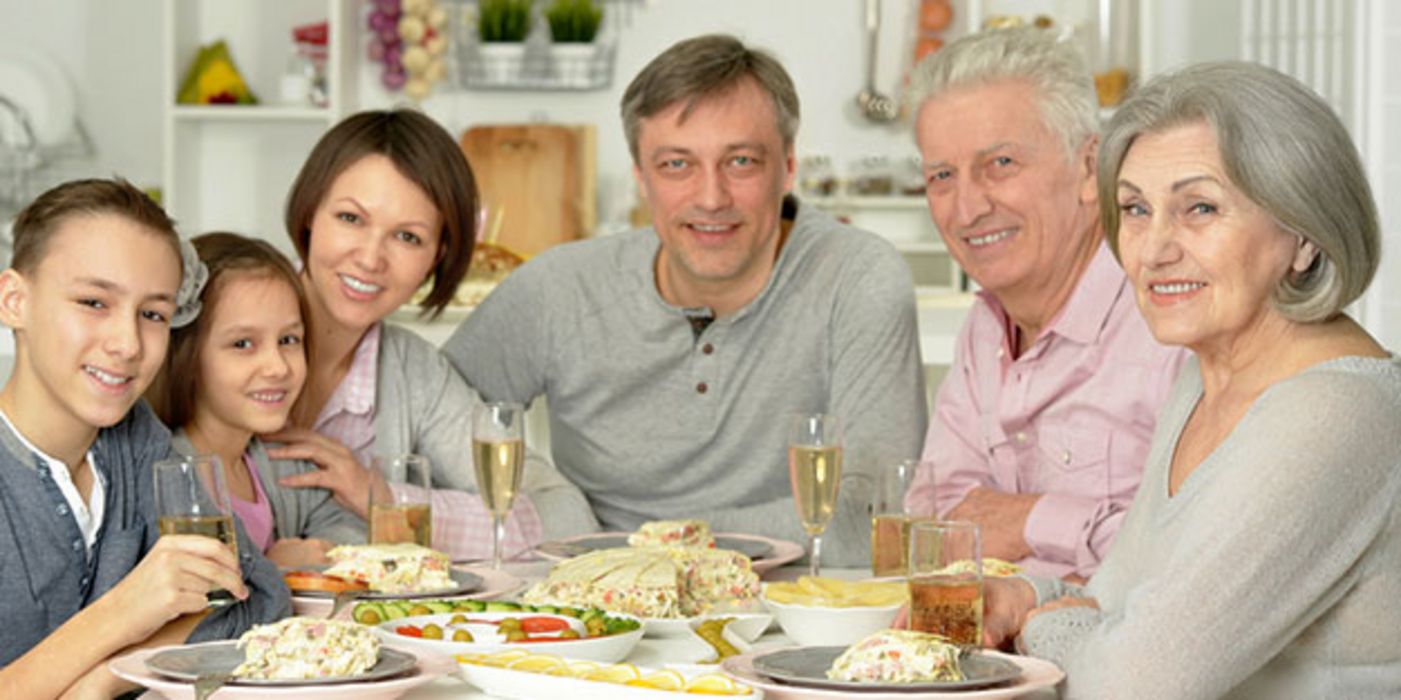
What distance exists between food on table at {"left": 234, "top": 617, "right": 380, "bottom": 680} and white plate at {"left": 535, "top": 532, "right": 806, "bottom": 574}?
78 centimetres

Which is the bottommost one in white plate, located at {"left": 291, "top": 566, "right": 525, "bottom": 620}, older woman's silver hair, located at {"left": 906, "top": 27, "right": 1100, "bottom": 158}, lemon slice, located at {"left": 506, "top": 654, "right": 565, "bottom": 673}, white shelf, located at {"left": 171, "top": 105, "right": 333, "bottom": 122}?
white plate, located at {"left": 291, "top": 566, "right": 525, "bottom": 620}

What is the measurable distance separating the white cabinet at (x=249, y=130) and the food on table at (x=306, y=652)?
470 centimetres

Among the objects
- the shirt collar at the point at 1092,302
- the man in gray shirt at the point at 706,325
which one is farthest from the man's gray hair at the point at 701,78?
the shirt collar at the point at 1092,302

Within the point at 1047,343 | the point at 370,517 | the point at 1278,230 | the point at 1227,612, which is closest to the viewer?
the point at 1227,612

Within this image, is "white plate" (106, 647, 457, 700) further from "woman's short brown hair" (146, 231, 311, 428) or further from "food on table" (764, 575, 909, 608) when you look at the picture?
"woman's short brown hair" (146, 231, 311, 428)

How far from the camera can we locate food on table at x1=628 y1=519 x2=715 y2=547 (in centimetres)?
229

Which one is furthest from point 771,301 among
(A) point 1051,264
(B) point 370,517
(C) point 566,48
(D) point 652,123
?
(C) point 566,48

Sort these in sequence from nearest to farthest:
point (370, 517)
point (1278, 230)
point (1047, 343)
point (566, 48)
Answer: point (1278, 230) < point (370, 517) < point (1047, 343) < point (566, 48)

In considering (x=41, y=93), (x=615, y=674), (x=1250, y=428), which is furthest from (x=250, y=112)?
(x=1250, y=428)

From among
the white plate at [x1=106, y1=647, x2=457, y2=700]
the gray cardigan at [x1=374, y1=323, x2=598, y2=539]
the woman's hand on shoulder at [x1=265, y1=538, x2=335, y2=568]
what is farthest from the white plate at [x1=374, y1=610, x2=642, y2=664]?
the gray cardigan at [x1=374, y1=323, x2=598, y2=539]

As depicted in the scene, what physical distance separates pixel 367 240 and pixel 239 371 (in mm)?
355

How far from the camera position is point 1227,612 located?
5.16 ft

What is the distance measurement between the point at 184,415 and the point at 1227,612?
149cm

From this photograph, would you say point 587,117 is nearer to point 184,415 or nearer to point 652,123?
point 652,123
